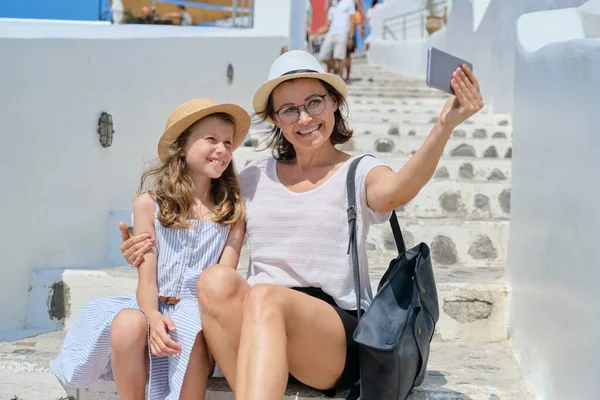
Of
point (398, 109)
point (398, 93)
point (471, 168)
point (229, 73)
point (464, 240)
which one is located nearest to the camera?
point (464, 240)

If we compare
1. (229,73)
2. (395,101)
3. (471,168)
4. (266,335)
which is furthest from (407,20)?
(266,335)

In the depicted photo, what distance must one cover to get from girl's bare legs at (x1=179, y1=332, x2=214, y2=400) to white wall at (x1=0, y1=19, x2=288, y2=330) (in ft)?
4.03

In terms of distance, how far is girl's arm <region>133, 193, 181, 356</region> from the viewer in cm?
245

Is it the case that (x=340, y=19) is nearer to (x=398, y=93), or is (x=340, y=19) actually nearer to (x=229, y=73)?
(x=398, y=93)

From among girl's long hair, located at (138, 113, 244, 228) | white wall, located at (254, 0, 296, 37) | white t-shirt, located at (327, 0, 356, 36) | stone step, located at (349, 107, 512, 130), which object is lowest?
girl's long hair, located at (138, 113, 244, 228)

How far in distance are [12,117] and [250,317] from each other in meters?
1.59

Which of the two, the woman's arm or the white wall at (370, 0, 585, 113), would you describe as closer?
the woman's arm

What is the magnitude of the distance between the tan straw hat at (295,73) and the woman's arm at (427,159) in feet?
1.05

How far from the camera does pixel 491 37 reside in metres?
7.71

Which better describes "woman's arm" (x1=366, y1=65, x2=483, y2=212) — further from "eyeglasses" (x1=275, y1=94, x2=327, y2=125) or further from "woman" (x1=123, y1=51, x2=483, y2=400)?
"eyeglasses" (x1=275, y1=94, x2=327, y2=125)

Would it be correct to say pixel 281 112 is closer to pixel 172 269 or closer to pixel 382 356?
pixel 172 269

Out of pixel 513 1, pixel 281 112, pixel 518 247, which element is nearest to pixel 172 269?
pixel 281 112

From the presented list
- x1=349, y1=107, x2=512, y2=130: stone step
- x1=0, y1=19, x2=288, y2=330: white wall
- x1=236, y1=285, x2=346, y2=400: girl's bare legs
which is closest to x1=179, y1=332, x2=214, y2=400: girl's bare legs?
x1=236, y1=285, x2=346, y2=400: girl's bare legs

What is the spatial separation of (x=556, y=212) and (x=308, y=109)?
0.84 meters
